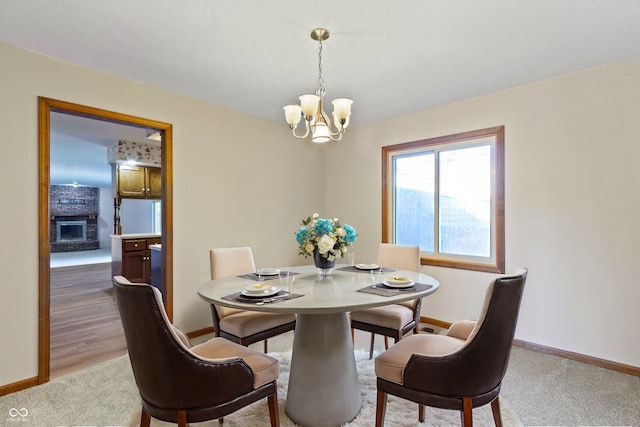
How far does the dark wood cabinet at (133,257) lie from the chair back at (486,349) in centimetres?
460

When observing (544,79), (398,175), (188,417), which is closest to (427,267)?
(398,175)

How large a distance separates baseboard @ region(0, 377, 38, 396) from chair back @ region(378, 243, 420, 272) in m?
2.70

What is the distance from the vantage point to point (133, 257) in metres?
4.82

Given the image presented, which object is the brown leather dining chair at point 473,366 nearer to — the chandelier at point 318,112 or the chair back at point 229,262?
the chandelier at point 318,112

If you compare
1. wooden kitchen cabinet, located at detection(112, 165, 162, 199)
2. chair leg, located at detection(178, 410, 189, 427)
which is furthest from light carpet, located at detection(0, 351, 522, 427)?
wooden kitchen cabinet, located at detection(112, 165, 162, 199)

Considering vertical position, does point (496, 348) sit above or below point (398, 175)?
below

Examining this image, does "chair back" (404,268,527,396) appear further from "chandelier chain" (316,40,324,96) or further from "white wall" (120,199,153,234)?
"white wall" (120,199,153,234)

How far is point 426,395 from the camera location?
4.69 feet

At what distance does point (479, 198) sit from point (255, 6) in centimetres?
266

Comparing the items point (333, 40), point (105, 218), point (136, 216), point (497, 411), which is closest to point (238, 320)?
point (497, 411)

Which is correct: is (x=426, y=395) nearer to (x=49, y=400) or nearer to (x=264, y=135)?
(x=49, y=400)

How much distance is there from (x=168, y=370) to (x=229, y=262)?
137 centimetres

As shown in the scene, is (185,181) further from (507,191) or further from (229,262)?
(507,191)

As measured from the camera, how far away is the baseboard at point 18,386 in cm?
216
